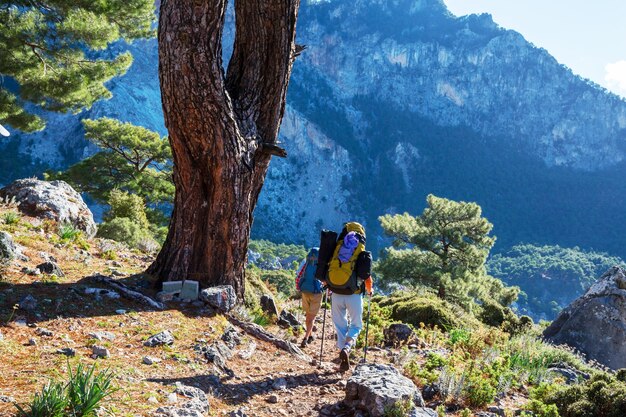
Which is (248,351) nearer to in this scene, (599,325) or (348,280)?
(348,280)

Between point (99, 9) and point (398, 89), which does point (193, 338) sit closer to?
point (99, 9)

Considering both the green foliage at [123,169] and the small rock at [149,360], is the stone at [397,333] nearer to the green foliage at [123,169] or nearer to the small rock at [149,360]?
the small rock at [149,360]

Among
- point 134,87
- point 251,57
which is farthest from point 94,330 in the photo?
point 134,87

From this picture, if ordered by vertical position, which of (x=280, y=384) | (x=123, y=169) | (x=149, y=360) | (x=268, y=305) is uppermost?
(x=123, y=169)

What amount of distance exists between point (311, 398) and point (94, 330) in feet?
5.66

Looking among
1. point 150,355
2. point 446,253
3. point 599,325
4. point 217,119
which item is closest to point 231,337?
point 150,355

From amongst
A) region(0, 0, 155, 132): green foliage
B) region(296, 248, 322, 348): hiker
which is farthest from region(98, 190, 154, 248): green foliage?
region(296, 248, 322, 348): hiker

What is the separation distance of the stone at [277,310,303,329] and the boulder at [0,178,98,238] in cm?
330

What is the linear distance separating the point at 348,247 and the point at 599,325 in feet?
29.4

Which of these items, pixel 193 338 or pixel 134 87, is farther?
pixel 134 87

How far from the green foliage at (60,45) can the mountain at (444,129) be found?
99.0 meters

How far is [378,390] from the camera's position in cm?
321

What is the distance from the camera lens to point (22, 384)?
2.42 m

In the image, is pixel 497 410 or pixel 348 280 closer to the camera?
pixel 497 410
